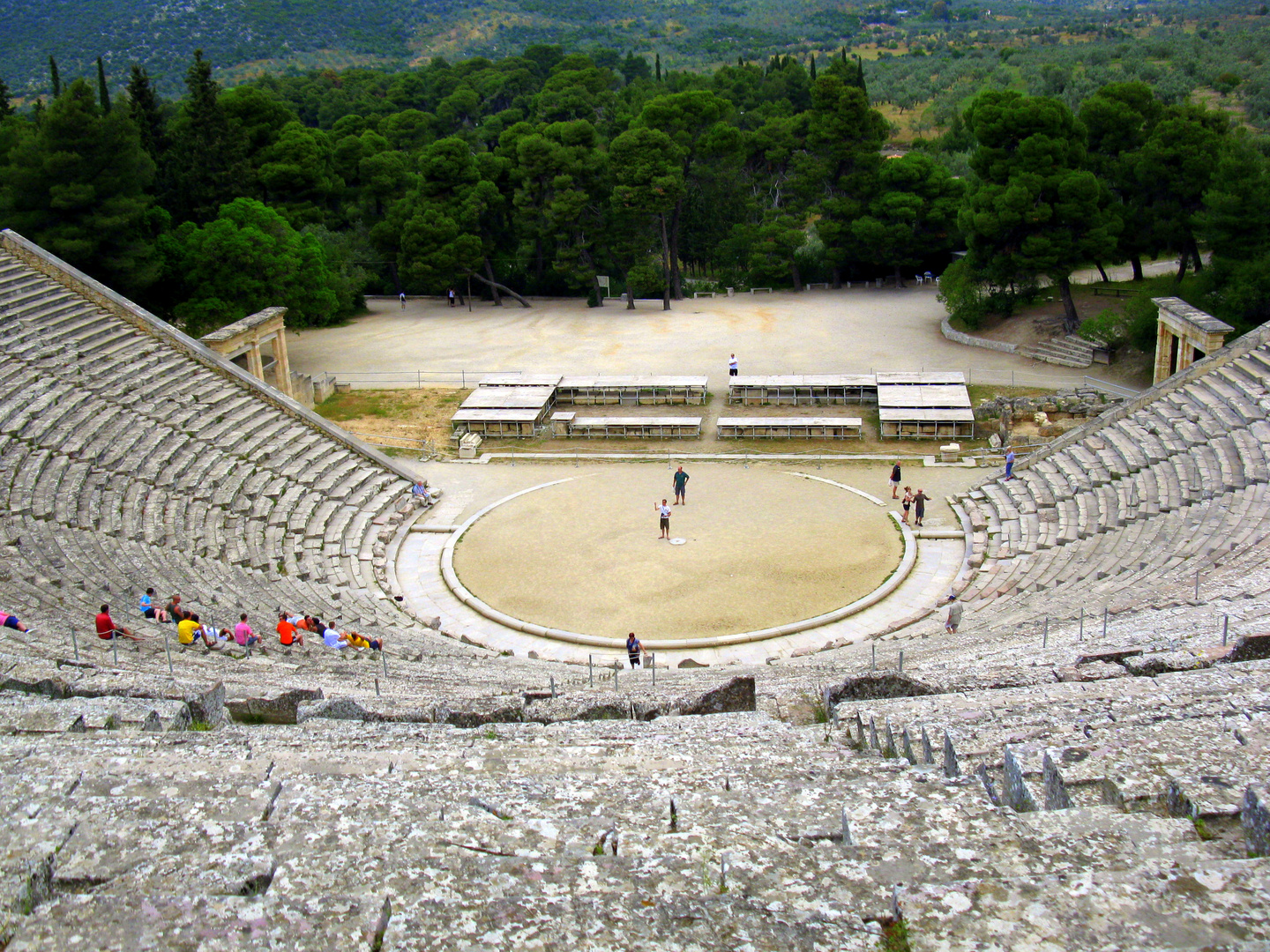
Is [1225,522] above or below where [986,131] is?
below

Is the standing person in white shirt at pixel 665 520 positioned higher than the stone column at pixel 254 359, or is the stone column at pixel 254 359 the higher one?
the stone column at pixel 254 359

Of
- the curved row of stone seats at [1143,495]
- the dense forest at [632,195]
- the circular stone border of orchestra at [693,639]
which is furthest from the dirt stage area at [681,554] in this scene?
the dense forest at [632,195]

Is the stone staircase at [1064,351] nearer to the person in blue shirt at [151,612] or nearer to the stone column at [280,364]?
the stone column at [280,364]

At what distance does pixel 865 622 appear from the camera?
18031 mm

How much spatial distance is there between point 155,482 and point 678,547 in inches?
388

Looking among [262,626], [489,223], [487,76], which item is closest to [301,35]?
[487,76]

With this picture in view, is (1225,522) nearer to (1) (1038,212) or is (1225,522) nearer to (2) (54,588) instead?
(2) (54,588)

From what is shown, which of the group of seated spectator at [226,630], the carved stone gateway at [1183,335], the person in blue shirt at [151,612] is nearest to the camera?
the group of seated spectator at [226,630]

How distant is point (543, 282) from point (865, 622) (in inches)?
1387

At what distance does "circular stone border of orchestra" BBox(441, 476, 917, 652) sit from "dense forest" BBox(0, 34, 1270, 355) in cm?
1594

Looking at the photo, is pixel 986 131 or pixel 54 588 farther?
pixel 986 131

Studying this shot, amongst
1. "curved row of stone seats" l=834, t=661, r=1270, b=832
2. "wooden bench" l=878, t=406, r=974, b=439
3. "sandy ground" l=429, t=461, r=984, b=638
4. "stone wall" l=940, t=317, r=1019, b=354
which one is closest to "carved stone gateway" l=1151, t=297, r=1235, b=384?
"wooden bench" l=878, t=406, r=974, b=439

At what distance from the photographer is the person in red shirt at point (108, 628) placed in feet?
43.4

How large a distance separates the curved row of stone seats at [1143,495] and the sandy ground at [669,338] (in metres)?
10.9
